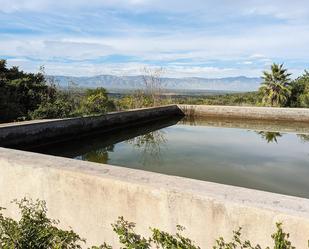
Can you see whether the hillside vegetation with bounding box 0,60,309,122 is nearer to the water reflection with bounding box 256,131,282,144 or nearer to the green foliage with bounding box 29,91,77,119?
the green foliage with bounding box 29,91,77,119

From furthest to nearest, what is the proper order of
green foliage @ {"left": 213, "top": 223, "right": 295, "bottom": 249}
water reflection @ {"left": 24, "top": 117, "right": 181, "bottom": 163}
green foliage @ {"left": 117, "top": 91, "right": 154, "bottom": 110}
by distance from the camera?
1. green foliage @ {"left": 117, "top": 91, "right": 154, "bottom": 110}
2. water reflection @ {"left": 24, "top": 117, "right": 181, "bottom": 163}
3. green foliage @ {"left": 213, "top": 223, "right": 295, "bottom": 249}

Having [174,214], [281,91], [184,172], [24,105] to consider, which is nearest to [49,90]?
[24,105]

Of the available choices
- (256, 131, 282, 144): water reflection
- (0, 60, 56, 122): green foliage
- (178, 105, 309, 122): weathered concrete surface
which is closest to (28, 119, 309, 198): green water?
(256, 131, 282, 144): water reflection

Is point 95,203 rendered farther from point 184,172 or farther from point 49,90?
point 49,90

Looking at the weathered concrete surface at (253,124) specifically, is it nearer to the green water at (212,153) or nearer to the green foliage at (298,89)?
the green water at (212,153)

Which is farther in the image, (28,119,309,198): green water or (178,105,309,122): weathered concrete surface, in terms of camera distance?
(178,105,309,122): weathered concrete surface

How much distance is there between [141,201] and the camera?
6.77 feet

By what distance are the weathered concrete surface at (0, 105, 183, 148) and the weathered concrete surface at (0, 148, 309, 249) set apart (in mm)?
1766

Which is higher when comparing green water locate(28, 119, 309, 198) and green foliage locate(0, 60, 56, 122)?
green foliage locate(0, 60, 56, 122)

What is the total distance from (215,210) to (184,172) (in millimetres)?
2482

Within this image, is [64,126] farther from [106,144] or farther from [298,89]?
[298,89]

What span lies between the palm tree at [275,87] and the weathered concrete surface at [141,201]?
16.4 meters

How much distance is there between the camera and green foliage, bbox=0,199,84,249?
7.70 feet

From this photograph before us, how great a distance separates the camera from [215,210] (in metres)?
1.83
